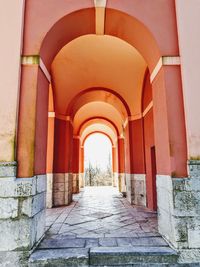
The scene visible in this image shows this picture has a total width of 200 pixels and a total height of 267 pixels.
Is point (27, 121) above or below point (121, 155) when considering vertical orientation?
above

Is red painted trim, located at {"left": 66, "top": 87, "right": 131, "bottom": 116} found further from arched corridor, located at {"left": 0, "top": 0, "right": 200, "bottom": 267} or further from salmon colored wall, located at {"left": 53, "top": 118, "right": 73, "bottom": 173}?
arched corridor, located at {"left": 0, "top": 0, "right": 200, "bottom": 267}

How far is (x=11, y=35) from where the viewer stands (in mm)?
3506

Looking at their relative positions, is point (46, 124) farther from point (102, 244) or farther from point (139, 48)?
point (139, 48)

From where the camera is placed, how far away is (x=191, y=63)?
3.49m

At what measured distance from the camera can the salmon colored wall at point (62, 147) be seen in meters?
6.97

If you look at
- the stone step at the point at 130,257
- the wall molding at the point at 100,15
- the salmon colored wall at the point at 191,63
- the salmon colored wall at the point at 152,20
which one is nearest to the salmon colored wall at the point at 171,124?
the salmon colored wall at the point at 191,63

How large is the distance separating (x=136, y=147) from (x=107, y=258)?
464cm

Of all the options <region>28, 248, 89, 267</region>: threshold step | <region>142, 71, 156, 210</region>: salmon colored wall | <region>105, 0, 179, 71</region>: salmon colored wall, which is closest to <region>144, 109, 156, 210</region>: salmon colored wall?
<region>142, 71, 156, 210</region>: salmon colored wall

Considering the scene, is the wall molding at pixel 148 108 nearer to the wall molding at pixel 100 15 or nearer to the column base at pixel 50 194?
the wall molding at pixel 100 15

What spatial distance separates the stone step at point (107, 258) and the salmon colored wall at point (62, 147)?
13.3ft

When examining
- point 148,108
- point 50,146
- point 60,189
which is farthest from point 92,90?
point 60,189

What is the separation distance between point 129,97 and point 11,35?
483 cm

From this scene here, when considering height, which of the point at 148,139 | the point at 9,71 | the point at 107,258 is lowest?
the point at 107,258

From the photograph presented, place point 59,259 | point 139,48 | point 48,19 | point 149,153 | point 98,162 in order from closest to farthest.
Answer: point 59,259 → point 48,19 → point 139,48 → point 149,153 → point 98,162
